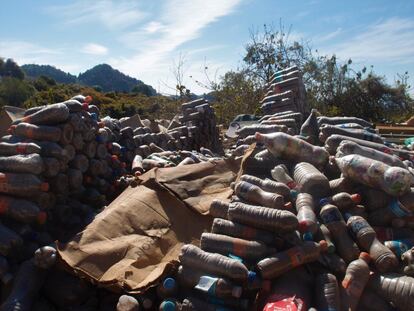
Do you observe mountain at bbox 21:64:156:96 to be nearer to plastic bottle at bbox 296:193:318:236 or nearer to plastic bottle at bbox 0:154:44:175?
plastic bottle at bbox 0:154:44:175

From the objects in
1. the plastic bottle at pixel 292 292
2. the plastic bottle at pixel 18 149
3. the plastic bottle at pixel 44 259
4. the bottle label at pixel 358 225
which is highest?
the plastic bottle at pixel 18 149

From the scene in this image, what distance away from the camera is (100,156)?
6.39 m

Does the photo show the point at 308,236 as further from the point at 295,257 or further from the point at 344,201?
the point at 344,201

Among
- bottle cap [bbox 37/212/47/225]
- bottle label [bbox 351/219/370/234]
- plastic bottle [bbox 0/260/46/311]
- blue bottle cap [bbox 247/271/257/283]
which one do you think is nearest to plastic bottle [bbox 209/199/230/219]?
blue bottle cap [bbox 247/271/257/283]

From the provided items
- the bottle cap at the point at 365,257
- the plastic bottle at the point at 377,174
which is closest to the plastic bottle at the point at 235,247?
the bottle cap at the point at 365,257

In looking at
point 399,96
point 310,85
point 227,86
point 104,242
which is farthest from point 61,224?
point 399,96

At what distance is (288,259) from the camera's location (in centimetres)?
366

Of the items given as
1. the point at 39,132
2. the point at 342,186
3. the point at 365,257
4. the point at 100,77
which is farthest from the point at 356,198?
the point at 100,77

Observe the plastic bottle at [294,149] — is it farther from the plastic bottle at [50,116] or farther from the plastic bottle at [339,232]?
the plastic bottle at [50,116]

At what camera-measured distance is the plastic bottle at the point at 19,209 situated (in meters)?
4.75

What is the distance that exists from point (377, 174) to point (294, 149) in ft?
3.91

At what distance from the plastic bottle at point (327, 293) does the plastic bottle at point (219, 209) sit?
1227 millimetres

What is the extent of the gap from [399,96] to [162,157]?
679 inches

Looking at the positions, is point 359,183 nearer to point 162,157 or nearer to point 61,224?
point 61,224
